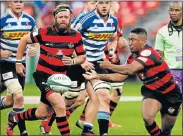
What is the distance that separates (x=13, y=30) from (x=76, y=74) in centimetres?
139

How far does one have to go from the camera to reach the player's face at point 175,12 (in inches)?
544

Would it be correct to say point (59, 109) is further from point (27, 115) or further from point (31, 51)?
point (31, 51)

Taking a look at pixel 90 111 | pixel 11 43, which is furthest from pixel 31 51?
pixel 90 111

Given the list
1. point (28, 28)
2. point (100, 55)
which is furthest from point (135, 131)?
point (28, 28)

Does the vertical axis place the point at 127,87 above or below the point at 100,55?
below

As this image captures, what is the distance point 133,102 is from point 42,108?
8940 mm

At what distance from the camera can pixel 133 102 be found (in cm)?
2067

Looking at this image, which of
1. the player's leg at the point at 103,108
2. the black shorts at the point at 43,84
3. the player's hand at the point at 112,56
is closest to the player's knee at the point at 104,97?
the player's leg at the point at 103,108

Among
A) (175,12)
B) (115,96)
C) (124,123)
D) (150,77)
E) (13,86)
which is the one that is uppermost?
(175,12)

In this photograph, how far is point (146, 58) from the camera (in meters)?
11.4

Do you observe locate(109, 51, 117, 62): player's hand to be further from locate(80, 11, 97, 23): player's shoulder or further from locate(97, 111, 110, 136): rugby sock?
locate(97, 111, 110, 136): rugby sock

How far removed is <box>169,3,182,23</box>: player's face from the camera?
544 inches

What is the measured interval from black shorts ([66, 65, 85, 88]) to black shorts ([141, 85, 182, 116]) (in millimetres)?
1712

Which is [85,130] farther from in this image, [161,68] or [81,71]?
[161,68]
